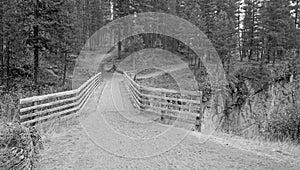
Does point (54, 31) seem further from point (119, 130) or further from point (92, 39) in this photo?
point (92, 39)

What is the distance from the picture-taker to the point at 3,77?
2295cm

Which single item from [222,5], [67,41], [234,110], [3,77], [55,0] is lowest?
[234,110]

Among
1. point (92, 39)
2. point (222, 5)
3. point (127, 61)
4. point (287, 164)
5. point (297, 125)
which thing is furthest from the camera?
point (92, 39)

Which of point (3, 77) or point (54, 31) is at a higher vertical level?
point (54, 31)

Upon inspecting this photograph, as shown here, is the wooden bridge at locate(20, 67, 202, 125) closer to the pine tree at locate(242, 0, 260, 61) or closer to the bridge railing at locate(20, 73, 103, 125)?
the bridge railing at locate(20, 73, 103, 125)

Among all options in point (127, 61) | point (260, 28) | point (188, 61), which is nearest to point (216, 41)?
point (188, 61)

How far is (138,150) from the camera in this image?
22.4 ft

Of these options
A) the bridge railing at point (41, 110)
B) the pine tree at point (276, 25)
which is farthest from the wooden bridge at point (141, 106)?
the pine tree at point (276, 25)

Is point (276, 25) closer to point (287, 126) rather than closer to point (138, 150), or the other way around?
point (287, 126)

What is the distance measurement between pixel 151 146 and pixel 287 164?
3.18 meters

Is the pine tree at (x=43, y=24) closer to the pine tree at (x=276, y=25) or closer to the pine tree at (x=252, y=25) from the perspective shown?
the pine tree at (x=276, y=25)

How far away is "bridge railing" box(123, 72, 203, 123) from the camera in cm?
902

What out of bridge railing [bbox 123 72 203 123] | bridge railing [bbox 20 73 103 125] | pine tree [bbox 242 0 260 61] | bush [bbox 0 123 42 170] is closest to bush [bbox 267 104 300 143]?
bridge railing [bbox 123 72 203 123]

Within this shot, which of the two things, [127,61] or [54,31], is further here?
[127,61]
